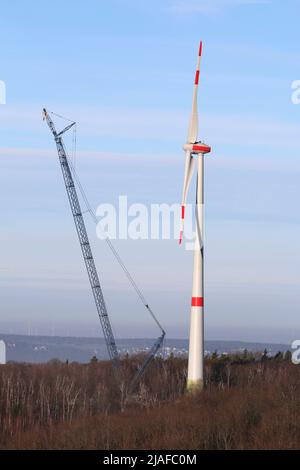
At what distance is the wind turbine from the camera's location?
4650 centimetres

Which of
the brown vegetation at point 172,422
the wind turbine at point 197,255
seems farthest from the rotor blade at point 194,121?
the brown vegetation at point 172,422

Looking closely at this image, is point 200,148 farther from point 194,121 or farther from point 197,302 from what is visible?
point 197,302

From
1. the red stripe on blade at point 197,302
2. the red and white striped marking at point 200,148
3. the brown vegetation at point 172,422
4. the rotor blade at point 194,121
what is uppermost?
the rotor blade at point 194,121

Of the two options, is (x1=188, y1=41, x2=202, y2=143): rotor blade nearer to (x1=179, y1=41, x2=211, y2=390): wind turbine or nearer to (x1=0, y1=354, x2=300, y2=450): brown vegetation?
(x1=179, y1=41, x2=211, y2=390): wind turbine

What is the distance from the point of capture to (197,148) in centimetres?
4769

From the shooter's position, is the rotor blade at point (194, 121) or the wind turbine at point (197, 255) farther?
the rotor blade at point (194, 121)

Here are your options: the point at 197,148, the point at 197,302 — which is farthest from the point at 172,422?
the point at 197,148

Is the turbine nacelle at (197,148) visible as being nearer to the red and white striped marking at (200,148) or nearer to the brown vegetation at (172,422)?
the red and white striped marking at (200,148)

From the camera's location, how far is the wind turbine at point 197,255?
46.5 meters

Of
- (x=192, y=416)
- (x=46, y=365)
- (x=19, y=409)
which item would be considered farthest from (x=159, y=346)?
(x=192, y=416)

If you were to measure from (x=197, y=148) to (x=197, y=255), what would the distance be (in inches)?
222

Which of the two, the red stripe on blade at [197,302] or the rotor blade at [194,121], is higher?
the rotor blade at [194,121]

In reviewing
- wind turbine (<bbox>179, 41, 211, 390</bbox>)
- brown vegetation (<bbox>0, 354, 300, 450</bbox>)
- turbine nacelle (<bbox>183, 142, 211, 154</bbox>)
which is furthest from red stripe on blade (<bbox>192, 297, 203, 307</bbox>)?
turbine nacelle (<bbox>183, 142, 211, 154</bbox>)
